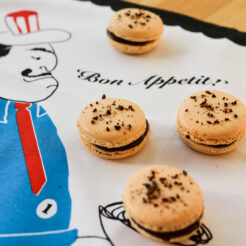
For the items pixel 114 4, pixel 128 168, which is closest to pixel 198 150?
pixel 128 168

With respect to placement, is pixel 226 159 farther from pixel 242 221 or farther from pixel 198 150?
pixel 242 221

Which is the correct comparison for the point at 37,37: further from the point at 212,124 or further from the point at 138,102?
the point at 212,124

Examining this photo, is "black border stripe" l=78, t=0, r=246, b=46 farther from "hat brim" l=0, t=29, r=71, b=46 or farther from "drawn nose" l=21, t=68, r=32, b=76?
"drawn nose" l=21, t=68, r=32, b=76

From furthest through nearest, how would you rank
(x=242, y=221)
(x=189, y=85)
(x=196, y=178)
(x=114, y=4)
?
(x=114, y=4) → (x=189, y=85) → (x=196, y=178) → (x=242, y=221)

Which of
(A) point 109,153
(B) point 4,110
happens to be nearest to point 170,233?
(A) point 109,153

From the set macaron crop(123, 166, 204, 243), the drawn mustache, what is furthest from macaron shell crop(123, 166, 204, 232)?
the drawn mustache
